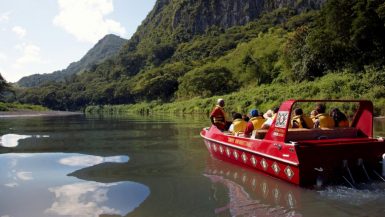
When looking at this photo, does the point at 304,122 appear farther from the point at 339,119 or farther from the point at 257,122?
the point at 257,122

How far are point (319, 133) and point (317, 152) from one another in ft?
3.98

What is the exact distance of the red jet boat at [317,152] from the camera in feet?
27.8

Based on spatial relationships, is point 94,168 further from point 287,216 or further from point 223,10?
point 223,10

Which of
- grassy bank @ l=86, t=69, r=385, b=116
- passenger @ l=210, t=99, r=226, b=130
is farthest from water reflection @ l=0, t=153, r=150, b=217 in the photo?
grassy bank @ l=86, t=69, r=385, b=116

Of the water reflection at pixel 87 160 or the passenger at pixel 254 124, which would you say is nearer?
the passenger at pixel 254 124

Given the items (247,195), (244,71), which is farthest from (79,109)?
(247,195)

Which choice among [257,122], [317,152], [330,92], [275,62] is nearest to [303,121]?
[257,122]

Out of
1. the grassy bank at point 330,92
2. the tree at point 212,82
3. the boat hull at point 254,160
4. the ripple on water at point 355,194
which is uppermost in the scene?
the tree at point 212,82

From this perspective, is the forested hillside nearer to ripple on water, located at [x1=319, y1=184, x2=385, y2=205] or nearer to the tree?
the tree

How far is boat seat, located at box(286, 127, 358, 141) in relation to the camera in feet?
30.5

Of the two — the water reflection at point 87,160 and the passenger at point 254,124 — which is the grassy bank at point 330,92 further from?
the water reflection at point 87,160

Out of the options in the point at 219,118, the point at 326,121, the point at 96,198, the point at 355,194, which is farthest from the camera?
the point at 219,118

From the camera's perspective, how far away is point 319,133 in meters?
9.50

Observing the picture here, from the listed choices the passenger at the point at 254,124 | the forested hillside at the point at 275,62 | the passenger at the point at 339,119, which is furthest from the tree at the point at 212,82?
→ the passenger at the point at 339,119
